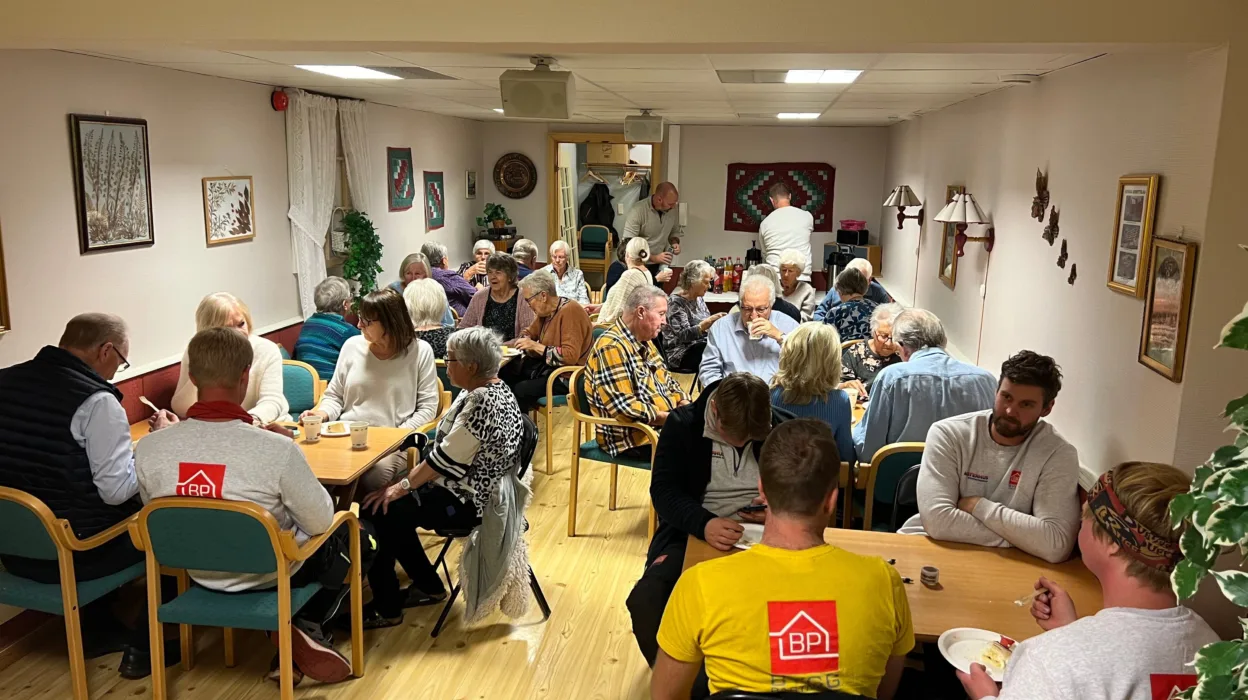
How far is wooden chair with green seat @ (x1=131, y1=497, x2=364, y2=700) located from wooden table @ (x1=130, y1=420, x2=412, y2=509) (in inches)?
15.6

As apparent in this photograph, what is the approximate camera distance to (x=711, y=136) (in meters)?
9.59

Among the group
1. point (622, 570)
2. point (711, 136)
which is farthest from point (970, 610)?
point (711, 136)

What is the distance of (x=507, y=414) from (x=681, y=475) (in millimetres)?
824

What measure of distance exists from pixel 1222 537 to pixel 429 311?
4.62 metres

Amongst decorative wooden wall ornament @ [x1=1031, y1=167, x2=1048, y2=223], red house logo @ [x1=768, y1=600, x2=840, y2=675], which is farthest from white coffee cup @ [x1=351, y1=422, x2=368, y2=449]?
decorative wooden wall ornament @ [x1=1031, y1=167, x2=1048, y2=223]

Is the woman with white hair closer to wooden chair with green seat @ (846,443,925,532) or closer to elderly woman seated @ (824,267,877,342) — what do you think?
elderly woman seated @ (824,267,877,342)

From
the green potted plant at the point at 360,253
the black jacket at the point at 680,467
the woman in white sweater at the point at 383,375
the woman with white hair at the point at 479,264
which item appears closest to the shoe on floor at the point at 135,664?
the woman in white sweater at the point at 383,375

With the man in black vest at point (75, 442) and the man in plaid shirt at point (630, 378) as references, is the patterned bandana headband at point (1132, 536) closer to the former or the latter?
the man in plaid shirt at point (630, 378)

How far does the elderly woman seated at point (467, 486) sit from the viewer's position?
3.26m

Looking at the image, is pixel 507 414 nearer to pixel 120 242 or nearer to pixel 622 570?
pixel 622 570

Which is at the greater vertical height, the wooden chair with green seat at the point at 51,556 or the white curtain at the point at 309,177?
the white curtain at the point at 309,177

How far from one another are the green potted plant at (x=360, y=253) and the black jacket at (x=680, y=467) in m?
3.92

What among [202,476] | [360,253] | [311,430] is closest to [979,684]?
[202,476]

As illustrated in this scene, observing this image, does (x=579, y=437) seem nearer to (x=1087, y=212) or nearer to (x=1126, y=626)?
(x=1087, y=212)
